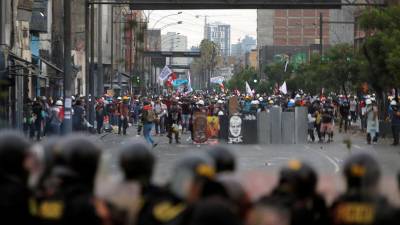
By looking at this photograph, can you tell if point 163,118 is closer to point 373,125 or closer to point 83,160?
point 373,125

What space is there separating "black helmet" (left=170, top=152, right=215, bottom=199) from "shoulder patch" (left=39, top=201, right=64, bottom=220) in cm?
73

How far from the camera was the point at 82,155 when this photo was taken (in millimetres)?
6703

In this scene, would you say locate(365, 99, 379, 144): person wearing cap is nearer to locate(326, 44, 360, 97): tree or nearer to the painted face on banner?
the painted face on banner

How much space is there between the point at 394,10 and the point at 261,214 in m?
39.5

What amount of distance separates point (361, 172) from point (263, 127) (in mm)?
31791

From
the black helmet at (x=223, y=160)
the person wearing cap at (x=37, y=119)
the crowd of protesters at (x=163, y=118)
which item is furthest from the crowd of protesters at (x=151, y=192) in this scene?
the person wearing cap at (x=37, y=119)

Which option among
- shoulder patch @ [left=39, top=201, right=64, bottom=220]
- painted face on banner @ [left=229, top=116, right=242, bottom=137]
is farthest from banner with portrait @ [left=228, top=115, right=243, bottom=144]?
shoulder patch @ [left=39, top=201, right=64, bottom=220]

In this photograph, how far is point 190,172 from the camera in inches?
261

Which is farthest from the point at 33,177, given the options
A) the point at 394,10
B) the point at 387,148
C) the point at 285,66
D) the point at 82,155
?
the point at 285,66

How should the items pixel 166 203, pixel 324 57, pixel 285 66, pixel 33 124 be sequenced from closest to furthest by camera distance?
pixel 166 203 < pixel 33 124 < pixel 324 57 < pixel 285 66

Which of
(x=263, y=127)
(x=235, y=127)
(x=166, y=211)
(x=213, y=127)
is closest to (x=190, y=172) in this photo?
(x=166, y=211)

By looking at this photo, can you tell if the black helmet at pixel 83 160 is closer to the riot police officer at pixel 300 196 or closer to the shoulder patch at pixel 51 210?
the shoulder patch at pixel 51 210

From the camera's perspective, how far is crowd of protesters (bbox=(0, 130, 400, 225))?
6.41 m

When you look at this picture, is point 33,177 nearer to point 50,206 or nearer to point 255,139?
point 50,206
